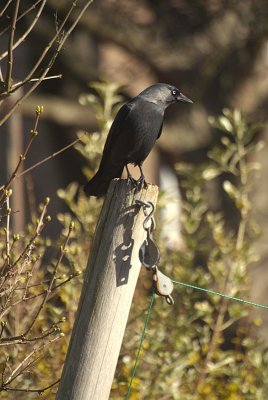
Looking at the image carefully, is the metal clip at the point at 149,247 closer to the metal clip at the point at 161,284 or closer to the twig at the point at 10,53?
the metal clip at the point at 161,284

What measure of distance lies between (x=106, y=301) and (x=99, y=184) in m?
1.10

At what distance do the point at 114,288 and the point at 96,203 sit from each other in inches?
95.4

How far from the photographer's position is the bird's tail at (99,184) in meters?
3.98

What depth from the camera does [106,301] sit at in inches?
119

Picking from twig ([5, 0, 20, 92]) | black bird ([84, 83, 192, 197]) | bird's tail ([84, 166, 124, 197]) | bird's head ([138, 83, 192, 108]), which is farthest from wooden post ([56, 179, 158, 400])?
bird's head ([138, 83, 192, 108])

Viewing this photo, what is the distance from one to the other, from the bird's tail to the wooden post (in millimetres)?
902

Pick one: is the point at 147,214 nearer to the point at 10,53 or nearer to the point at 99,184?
the point at 10,53

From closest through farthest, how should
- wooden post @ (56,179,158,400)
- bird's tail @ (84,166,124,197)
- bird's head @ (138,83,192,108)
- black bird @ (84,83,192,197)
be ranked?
wooden post @ (56,179,158,400) < bird's tail @ (84,166,124,197) < black bird @ (84,83,192,197) < bird's head @ (138,83,192,108)

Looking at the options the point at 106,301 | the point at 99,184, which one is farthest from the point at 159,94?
the point at 106,301

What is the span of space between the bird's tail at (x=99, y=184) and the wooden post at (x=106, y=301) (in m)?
0.90

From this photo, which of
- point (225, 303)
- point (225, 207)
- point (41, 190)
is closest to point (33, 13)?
point (225, 207)

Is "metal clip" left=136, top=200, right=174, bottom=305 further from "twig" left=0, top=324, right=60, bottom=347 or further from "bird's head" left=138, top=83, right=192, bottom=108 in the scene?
"bird's head" left=138, top=83, right=192, bottom=108

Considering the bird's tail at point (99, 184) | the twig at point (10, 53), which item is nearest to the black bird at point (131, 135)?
the bird's tail at point (99, 184)

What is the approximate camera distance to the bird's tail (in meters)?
3.98
